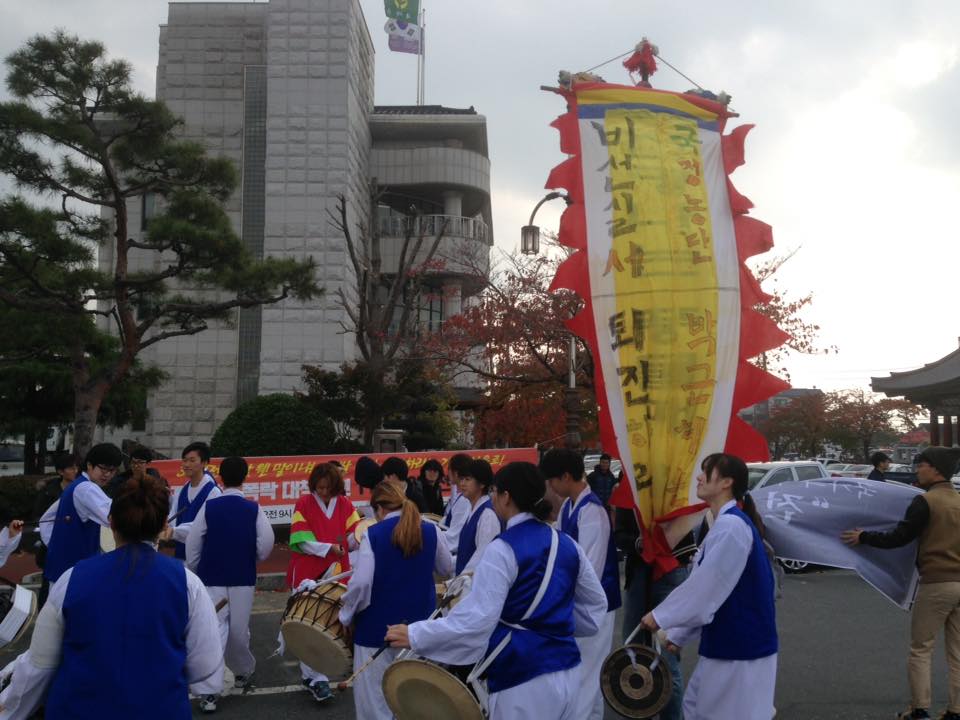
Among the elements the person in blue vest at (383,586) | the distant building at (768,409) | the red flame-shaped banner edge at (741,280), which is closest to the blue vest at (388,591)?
the person in blue vest at (383,586)

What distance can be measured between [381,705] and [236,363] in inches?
1005

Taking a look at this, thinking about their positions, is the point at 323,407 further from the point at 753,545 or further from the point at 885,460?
the point at 753,545

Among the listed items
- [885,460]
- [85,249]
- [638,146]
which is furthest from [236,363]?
[638,146]

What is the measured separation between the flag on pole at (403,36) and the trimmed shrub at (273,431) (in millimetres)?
23710

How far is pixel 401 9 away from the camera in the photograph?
122 feet

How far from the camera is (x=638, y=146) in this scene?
593 cm

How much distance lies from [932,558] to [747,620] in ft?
7.05

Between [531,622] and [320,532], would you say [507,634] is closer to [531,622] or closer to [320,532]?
[531,622]

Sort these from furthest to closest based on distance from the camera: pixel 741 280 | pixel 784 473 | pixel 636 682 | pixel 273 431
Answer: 1. pixel 273 431
2. pixel 784 473
3. pixel 741 280
4. pixel 636 682

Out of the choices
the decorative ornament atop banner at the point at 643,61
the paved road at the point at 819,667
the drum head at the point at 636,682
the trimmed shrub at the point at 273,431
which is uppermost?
the decorative ornament atop banner at the point at 643,61

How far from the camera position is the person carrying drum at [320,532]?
6535 millimetres

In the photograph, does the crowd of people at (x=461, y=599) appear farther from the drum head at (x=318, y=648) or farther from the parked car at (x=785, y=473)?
the parked car at (x=785, y=473)

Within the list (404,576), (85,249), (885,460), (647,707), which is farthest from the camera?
(85,249)

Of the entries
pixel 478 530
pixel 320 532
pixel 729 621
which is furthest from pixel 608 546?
pixel 320 532
